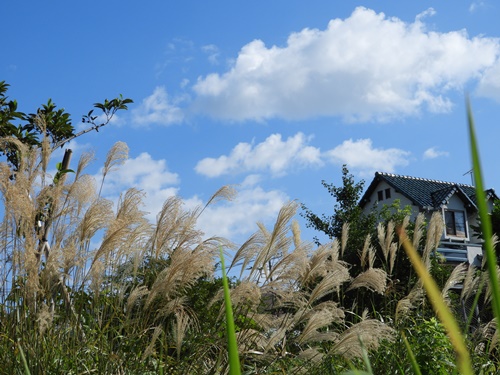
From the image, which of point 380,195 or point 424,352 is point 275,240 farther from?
point 380,195

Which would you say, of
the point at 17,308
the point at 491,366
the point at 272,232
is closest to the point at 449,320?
the point at 272,232

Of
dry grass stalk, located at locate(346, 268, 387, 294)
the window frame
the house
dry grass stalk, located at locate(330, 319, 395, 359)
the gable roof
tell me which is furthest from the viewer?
the window frame

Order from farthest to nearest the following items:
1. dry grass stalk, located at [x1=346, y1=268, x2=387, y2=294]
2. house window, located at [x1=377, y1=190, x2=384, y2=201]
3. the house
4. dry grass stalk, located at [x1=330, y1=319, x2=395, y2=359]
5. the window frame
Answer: house window, located at [x1=377, y1=190, x2=384, y2=201], the window frame, the house, dry grass stalk, located at [x1=346, y1=268, x2=387, y2=294], dry grass stalk, located at [x1=330, y1=319, x2=395, y2=359]

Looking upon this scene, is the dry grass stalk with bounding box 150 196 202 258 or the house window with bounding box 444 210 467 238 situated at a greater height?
the house window with bounding box 444 210 467 238

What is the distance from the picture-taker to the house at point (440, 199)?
35531 mm

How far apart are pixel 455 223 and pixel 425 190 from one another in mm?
2509

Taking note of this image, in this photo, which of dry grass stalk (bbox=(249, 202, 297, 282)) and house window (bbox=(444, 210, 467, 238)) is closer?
dry grass stalk (bbox=(249, 202, 297, 282))

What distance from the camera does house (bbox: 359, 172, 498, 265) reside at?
3553 cm

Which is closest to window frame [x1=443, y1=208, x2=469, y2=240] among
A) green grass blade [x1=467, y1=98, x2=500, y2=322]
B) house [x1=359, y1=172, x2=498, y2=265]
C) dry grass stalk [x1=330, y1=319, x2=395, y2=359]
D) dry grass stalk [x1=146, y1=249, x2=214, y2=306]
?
house [x1=359, y1=172, x2=498, y2=265]

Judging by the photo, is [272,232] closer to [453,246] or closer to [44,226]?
[44,226]

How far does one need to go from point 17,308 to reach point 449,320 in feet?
14.2

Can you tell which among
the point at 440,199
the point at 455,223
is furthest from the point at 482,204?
the point at 455,223

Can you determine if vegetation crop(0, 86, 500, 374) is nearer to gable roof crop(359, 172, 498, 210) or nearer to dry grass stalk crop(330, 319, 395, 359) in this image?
dry grass stalk crop(330, 319, 395, 359)

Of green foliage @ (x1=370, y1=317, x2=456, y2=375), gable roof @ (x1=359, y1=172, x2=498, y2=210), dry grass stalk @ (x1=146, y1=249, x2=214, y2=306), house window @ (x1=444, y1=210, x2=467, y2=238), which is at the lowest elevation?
green foliage @ (x1=370, y1=317, x2=456, y2=375)
